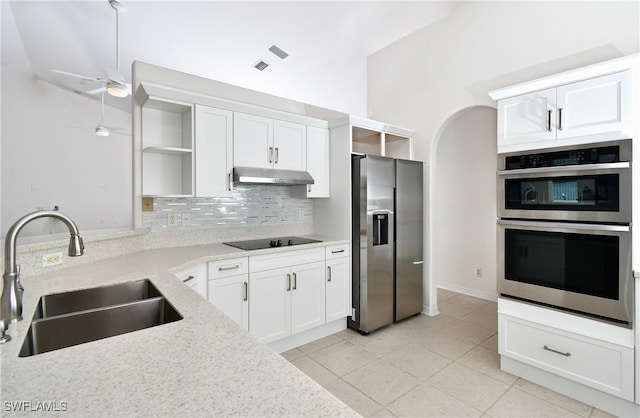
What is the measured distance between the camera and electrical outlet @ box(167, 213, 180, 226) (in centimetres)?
274

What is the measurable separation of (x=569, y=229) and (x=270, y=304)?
233cm

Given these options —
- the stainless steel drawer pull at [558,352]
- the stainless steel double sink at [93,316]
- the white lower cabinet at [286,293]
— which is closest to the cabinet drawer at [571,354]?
the stainless steel drawer pull at [558,352]

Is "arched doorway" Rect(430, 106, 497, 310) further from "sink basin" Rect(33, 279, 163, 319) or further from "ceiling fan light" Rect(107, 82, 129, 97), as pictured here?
"ceiling fan light" Rect(107, 82, 129, 97)

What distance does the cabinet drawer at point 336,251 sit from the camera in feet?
9.93

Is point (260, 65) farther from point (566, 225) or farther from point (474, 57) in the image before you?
point (566, 225)

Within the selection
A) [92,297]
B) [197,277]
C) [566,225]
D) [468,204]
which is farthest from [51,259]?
[468,204]

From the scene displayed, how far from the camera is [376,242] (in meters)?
3.15

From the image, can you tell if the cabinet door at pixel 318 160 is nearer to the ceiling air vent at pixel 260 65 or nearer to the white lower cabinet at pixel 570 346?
the ceiling air vent at pixel 260 65

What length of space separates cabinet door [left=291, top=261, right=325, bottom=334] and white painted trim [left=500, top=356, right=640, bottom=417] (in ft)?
5.23

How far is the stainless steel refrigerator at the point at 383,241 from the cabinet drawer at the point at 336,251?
0.29ft

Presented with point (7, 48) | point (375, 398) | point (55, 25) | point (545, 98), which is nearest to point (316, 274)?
point (375, 398)

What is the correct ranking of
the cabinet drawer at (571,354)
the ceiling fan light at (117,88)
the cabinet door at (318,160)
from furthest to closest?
the ceiling fan light at (117,88)
the cabinet door at (318,160)
the cabinet drawer at (571,354)

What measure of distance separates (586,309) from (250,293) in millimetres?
2412

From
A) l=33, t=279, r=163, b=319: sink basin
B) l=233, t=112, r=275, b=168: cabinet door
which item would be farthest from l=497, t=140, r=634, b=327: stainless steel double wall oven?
l=33, t=279, r=163, b=319: sink basin
